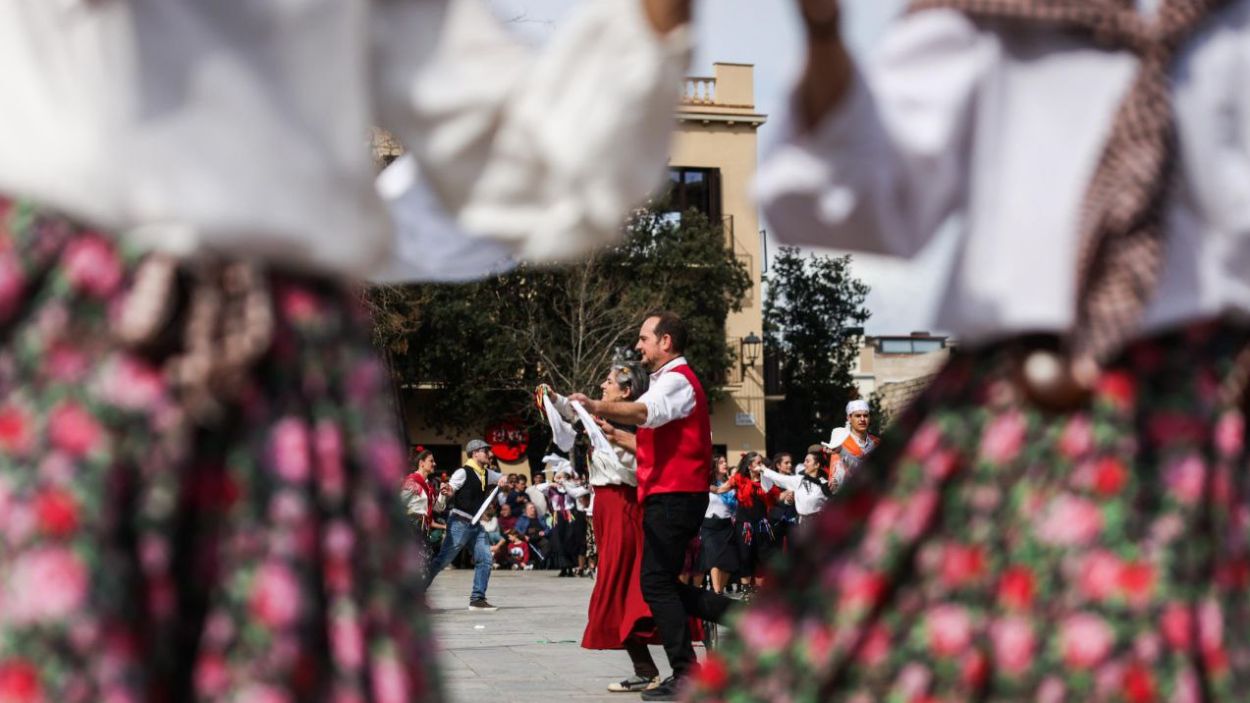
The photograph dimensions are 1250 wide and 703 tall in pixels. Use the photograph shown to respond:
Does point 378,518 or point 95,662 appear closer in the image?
point 95,662

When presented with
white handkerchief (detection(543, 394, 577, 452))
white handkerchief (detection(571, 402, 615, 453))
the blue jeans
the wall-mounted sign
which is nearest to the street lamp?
the wall-mounted sign

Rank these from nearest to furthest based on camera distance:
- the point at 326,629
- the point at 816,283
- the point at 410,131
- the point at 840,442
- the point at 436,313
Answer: the point at 326,629
the point at 410,131
the point at 840,442
the point at 436,313
the point at 816,283

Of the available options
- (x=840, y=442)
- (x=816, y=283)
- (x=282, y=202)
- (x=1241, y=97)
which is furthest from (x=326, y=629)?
(x=816, y=283)

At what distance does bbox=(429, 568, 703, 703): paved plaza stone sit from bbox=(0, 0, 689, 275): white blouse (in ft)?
8.24

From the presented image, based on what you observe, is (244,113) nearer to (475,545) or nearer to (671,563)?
(671,563)

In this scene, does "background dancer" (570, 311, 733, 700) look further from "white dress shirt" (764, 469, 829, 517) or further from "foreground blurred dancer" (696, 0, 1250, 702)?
"white dress shirt" (764, 469, 829, 517)

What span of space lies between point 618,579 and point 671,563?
732mm

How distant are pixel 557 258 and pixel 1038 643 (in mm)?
771

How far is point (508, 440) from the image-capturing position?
124 feet

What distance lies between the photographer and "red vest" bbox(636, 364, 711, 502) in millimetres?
7613

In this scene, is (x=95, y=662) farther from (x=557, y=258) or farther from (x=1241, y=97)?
(x=1241, y=97)

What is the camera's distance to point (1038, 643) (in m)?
2.13

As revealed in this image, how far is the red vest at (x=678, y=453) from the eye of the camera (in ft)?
25.0

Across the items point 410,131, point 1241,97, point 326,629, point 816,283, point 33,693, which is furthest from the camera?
point 816,283
